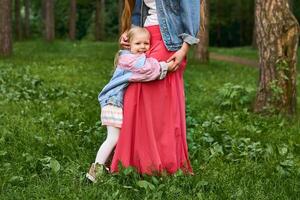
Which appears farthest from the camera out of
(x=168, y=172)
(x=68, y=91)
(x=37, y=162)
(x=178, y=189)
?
(x=68, y=91)

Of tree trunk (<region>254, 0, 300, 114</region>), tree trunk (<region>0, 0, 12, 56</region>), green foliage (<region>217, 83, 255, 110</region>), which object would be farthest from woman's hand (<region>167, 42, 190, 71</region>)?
tree trunk (<region>0, 0, 12, 56</region>)

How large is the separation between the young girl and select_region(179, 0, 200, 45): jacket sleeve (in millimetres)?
270

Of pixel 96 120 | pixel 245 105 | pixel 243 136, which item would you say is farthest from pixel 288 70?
pixel 96 120

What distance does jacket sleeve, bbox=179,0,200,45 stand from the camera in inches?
186

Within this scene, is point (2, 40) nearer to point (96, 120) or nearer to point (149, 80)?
point (96, 120)

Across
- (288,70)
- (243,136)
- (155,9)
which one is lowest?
(243,136)

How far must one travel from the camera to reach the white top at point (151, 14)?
4.82 meters

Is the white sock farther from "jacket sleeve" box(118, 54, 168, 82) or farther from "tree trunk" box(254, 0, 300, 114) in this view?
"tree trunk" box(254, 0, 300, 114)

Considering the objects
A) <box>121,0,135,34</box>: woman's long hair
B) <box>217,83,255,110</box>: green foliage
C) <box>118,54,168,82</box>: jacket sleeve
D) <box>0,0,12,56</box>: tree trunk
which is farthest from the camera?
<box>0,0,12,56</box>: tree trunk

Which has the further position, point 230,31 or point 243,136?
point 230,31

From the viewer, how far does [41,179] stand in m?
5.07

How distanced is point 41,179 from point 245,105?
5121mm

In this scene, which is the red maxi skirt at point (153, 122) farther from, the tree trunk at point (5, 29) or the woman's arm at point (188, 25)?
the tree trunk at point (5, 29)

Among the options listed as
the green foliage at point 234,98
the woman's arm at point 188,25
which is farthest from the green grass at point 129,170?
the woman's arm at point 188,25
